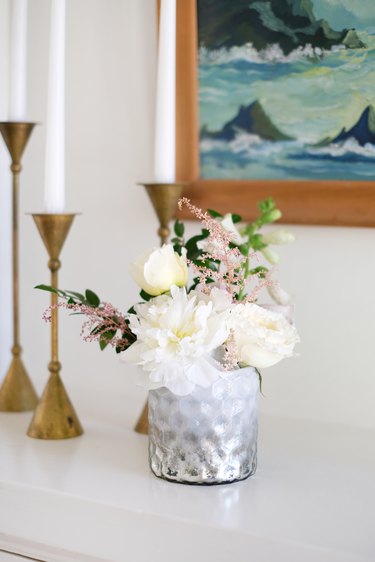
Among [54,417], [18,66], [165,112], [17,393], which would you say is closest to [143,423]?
[54,417]

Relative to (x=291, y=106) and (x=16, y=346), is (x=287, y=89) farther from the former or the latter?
(x=16, y=346)

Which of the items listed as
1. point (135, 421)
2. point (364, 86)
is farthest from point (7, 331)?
point (364, 86)

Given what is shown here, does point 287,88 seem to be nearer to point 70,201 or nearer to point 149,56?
point 149,56

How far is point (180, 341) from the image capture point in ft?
2.90

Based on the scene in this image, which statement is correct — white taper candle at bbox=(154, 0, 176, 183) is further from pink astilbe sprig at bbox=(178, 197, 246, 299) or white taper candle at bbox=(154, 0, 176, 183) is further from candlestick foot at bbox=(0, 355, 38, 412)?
candlestick foot at bbox=(0, 355, 38, 412)

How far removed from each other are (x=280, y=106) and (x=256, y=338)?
39cm

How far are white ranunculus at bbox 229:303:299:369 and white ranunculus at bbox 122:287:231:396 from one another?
18 millimetres

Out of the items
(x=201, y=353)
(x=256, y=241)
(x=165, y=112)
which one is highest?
(x=165, y=112)

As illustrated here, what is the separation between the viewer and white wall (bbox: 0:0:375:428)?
3.85 feet

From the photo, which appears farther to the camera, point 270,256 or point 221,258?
point 270,256

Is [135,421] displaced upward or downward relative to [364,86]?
downward

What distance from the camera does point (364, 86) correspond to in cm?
111

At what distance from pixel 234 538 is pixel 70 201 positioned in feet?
2.33

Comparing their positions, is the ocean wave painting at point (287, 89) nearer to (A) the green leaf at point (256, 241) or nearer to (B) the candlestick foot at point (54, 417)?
(A) the green leaf at point (256, 241)
